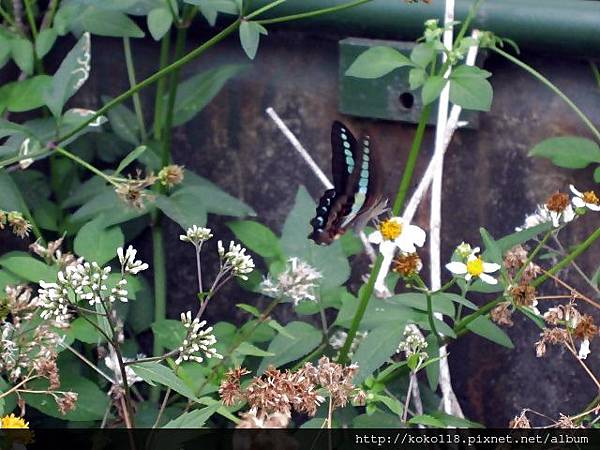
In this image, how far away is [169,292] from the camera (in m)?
2.29

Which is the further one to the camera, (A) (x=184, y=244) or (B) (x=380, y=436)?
(A) (x=184, y=244)

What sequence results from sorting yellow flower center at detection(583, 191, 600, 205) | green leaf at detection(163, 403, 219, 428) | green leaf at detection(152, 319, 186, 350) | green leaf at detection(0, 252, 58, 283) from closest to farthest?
green leaf at detection(163, 403, 219, 428), yellow flower center at detection(583, 191, 600, 205), green leaf at detection(0, 252, 58, 283), green leaf at detection(152, 319, 186, 350)

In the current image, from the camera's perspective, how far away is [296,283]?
1654mm

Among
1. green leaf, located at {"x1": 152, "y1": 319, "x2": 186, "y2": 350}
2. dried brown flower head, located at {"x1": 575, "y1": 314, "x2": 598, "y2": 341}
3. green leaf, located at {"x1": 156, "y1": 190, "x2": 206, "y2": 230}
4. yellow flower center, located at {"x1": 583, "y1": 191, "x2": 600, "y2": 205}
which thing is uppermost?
yellow flower center, located at {"x1": 583, "y1": 191, "x2": 600, "y2": 205}

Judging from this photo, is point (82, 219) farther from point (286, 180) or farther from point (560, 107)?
point (560, 107)

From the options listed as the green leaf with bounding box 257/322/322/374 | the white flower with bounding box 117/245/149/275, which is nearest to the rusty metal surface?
the green leaf with bounding box 257/322/322/374

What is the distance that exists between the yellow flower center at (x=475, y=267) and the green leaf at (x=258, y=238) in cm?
46

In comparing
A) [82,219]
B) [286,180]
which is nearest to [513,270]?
[286,180]

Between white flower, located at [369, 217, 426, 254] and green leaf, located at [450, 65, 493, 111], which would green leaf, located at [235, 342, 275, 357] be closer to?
white flower, located at [369, 217, 426, 254]

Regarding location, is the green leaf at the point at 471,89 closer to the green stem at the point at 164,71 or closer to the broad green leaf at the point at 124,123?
the green stem at the point at 164,71

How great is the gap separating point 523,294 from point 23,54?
3.63 ft

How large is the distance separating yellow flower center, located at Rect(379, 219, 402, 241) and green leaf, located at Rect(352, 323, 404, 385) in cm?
15

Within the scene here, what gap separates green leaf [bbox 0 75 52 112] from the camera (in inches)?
78.5

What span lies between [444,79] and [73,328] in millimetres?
722
